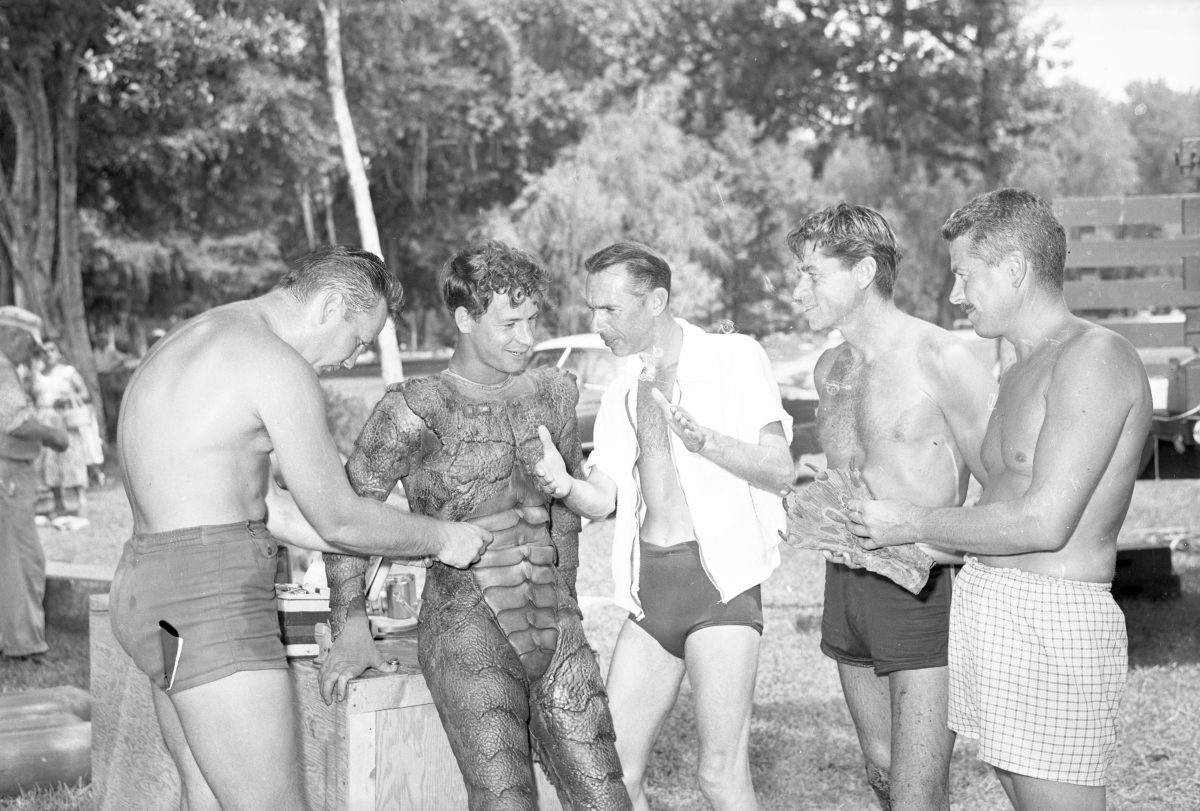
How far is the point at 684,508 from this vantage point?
3.78 meters

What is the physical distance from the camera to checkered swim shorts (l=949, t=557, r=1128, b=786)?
9.48 feet

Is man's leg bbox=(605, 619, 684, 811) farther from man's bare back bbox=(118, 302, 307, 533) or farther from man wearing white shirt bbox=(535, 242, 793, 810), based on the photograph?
man's bare back bbox=(118, 302, 307, 533)

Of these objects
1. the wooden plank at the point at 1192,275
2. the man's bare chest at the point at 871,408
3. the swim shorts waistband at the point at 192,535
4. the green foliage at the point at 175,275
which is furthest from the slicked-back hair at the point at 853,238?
the green foliage at the point at 175,275

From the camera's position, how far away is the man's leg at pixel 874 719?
12.3ft

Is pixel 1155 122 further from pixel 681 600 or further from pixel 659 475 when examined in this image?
pixel 681 600

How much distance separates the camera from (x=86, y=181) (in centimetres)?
2245

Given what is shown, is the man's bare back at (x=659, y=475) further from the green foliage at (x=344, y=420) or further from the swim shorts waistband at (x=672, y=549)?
the green foliage at (x=344, y=420)

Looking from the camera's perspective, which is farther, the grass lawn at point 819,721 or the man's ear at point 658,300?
the grass lawn at point 819,721

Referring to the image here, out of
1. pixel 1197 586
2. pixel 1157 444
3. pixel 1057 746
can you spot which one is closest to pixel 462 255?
pixel 1057 746

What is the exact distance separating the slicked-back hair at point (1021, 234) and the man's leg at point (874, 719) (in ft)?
4.49

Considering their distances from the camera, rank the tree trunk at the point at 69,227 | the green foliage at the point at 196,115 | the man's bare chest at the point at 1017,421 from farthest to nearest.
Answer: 1. the green foliage at the point at 196,115
2. the tree trunk at the point at 69,227
3. the man's bare chest at the point at 1017,421

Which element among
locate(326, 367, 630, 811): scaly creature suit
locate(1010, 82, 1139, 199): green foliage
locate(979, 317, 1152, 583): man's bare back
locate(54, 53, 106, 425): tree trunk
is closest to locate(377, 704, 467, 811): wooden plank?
locate(326, 367, 630, 811): scaly creature suit

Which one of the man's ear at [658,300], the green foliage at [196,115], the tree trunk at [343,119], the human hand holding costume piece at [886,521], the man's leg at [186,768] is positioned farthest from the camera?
the tree trunk at [343,119]

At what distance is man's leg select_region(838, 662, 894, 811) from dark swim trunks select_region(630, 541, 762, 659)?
383 mm
